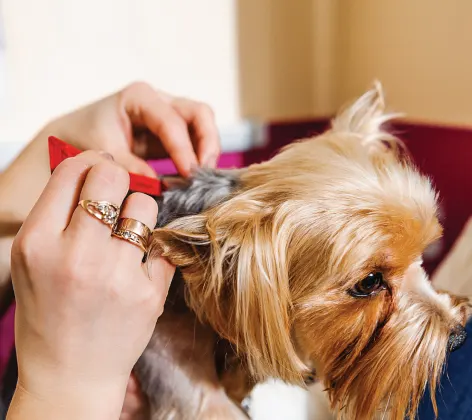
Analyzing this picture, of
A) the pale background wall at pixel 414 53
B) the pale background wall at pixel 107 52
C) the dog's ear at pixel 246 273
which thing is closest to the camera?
the dog's ear at pixel 246 273

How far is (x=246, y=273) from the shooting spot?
83 cm

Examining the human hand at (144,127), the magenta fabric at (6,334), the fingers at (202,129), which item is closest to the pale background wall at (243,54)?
the magenta fabric at (6,334)

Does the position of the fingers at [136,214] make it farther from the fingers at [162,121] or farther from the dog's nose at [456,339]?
the dog's nose at [456,339]

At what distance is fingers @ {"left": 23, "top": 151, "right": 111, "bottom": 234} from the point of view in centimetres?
68

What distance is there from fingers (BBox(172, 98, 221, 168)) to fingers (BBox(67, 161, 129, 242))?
1.19ft

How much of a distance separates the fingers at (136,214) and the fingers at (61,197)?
7 cm

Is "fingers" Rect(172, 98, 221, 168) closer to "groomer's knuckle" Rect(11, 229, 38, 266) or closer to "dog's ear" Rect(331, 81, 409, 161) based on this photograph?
"dog's ear" Rect(331, 81, 409, 161)

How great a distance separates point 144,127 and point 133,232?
1.60ft

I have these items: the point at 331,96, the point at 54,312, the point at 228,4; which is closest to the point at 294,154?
the point at 54,312

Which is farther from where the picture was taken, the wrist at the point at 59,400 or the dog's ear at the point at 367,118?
the dog's ear at the point at 367,118

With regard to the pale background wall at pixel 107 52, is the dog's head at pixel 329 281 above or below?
below

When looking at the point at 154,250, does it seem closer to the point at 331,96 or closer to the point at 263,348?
the point at 263,348

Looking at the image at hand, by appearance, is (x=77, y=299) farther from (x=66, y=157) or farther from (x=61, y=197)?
(x=66, y=157)

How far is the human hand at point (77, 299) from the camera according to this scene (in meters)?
0.66
